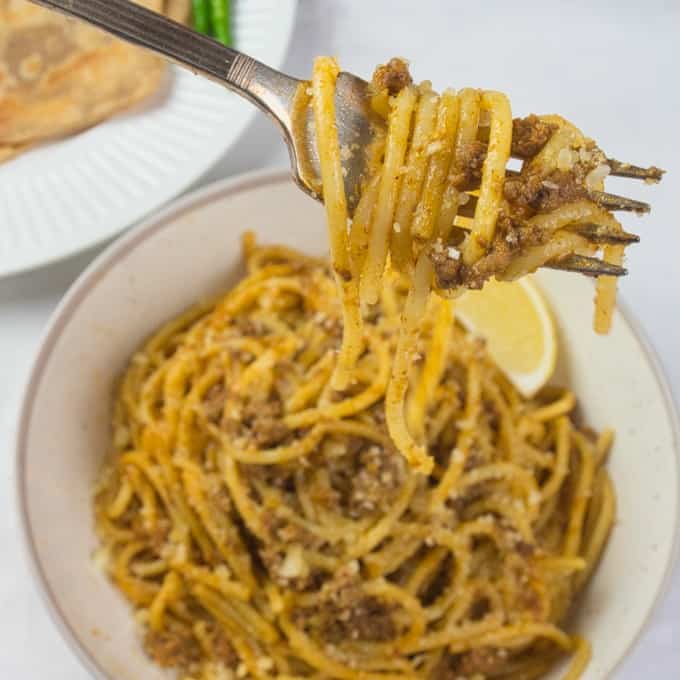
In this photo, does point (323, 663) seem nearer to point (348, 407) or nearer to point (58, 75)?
point (348, 407)

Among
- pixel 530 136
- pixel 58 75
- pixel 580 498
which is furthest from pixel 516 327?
pixel 58 75

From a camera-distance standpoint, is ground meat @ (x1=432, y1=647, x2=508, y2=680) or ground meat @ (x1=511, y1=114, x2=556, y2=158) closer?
ground meat @ (x1=511, y1=114, x2=556, y2=158)

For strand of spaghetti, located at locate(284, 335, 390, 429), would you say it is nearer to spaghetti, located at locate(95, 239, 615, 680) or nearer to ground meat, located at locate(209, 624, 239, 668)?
spaghetti, located at locate(95, 239, 615, 680)

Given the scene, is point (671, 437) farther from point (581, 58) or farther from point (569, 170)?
point (581, 58)

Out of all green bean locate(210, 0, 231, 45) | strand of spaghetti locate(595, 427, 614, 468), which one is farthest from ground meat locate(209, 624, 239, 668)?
green bean locate(210, 0, 231, 45)

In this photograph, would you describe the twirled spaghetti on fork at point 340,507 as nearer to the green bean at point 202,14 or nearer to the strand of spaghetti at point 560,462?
the strand of spaghetti at point 560,462

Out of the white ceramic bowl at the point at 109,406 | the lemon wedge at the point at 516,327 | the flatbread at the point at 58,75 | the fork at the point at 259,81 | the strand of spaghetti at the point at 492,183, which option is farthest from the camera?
the flatbread at the point at 58,75

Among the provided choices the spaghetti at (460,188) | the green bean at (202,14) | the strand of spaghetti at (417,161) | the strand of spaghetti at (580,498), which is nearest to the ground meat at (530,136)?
the spaghetti at (460,188)
